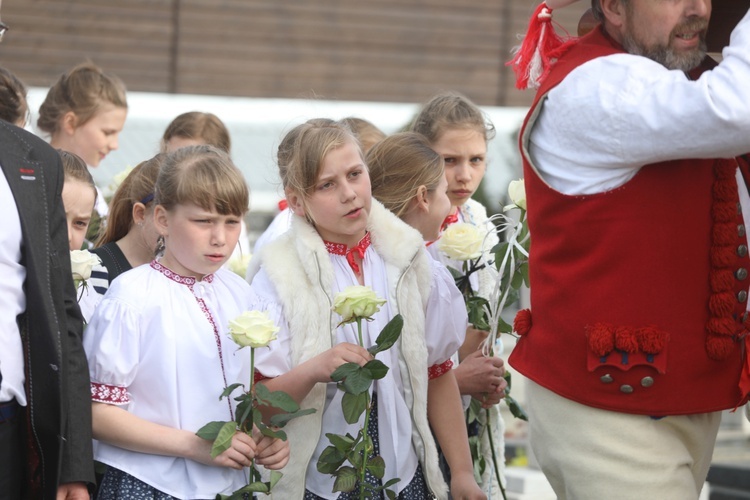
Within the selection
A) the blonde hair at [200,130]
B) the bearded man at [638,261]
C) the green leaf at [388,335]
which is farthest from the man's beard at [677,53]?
the blonde hair at [200,130]

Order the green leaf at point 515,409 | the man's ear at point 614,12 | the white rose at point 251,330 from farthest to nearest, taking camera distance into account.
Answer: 1. the green leaf at point 515,409
2. the white rose at point 251,330
3. the man's ear at point 614,12

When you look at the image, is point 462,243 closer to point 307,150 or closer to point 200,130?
point 307,150

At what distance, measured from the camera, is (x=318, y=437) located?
3.23 m

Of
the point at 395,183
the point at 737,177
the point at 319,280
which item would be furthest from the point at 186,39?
the point at 737,177

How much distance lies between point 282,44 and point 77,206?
177 inches

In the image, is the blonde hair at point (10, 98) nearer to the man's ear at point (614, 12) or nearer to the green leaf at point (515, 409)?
the man's ear at point (614, 12)

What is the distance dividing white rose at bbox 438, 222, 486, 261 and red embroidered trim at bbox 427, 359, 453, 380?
0.46 m

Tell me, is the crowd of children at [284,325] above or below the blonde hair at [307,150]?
below

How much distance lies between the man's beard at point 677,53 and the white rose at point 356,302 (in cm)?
90

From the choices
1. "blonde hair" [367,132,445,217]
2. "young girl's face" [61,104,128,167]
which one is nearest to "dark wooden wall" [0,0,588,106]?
"young girl's face" [61,104,128,167]

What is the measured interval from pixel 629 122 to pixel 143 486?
1.58 metres

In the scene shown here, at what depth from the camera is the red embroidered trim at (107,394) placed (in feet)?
9.96

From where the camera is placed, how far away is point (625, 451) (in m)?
2.61

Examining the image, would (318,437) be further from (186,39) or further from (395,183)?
(186,39)
